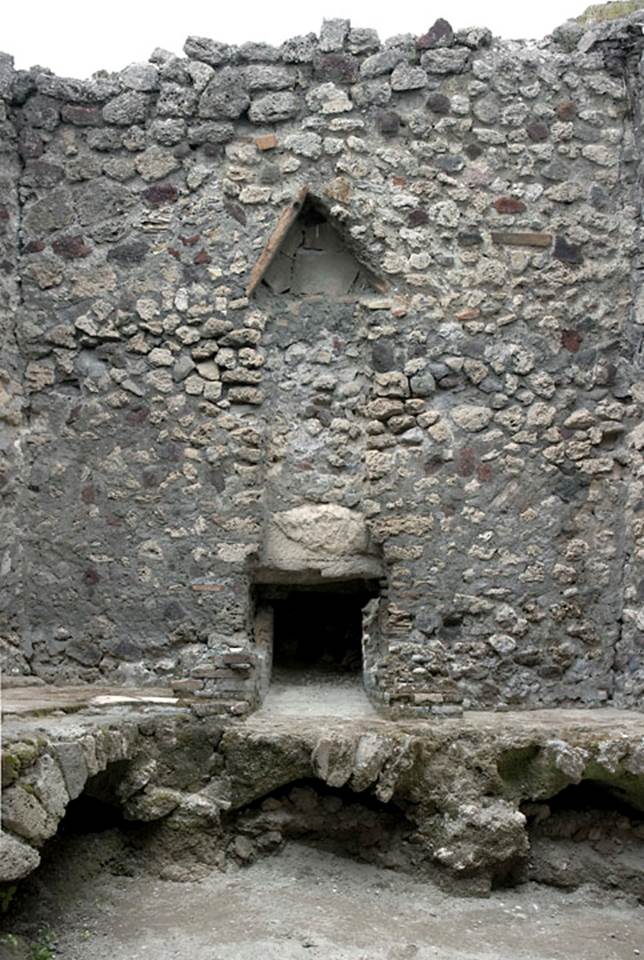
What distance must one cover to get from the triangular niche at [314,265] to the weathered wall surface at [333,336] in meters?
0.17

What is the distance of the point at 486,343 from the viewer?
5844 mm

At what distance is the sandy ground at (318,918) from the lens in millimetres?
3797

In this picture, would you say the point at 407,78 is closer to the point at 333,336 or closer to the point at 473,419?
the point at 333,336

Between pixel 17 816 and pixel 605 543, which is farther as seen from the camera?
pixel 605 543

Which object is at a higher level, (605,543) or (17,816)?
(605,543)

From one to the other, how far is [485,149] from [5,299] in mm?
3032

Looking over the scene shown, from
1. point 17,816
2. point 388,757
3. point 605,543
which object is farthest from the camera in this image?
point 605,543

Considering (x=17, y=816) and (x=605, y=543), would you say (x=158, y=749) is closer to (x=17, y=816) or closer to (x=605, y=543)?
A: (x=17, y=816)

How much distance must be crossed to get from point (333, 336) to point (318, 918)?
3331mm

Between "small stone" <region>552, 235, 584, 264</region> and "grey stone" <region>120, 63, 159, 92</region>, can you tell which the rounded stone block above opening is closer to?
"small stone" <region>552, 235, 584, 264</region>

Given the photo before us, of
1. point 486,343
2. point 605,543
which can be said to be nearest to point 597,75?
point 486,343

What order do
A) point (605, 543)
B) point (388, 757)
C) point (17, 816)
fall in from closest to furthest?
point (17, 816) < point (388, 757) < point (605, 543)

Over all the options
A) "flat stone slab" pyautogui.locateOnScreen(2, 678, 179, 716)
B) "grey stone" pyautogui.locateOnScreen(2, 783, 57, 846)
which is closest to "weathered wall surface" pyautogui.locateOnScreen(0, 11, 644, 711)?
"flat stone slab" pyautogui.locateOnScreen(2, 678, 179, 716)

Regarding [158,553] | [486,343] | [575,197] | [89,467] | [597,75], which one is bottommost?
[158,553]
